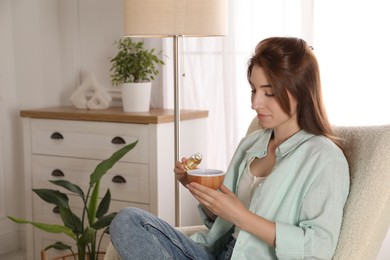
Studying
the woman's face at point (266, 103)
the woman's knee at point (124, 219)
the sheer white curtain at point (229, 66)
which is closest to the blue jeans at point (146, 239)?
the woman's knee at point (124, 219)

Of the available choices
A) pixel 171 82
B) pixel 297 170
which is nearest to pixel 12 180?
pixel 171 82

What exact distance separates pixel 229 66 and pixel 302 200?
1.59m

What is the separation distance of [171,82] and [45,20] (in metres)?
0.95

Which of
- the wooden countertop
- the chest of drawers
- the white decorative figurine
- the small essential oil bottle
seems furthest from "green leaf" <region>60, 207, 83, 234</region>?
the white decorative figurine

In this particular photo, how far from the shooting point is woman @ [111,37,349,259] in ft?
5.18

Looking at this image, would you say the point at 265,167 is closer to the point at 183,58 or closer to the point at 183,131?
the point at 183,131

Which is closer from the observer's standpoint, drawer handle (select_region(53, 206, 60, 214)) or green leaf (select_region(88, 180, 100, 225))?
green leaf (select_region(88, 180, 100, 225))

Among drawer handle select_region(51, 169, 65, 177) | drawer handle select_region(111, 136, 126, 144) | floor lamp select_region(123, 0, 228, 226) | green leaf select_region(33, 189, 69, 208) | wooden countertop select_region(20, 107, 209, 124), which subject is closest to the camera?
floor lamp select_region(123, 0, 228, 226)

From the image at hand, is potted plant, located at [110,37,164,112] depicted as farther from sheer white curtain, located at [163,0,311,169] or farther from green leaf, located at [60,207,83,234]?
green leaf, located at [60,207,83,234]

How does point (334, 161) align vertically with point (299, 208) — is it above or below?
above

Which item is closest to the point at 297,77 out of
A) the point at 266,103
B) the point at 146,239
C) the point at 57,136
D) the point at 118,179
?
the point at 266,103

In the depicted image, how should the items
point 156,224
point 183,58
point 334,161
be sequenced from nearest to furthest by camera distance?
point 334,161, point 156,224, point 183,58

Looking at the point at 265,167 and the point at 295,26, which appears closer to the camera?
the point at 265,167

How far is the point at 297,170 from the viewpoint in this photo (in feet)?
5.51
